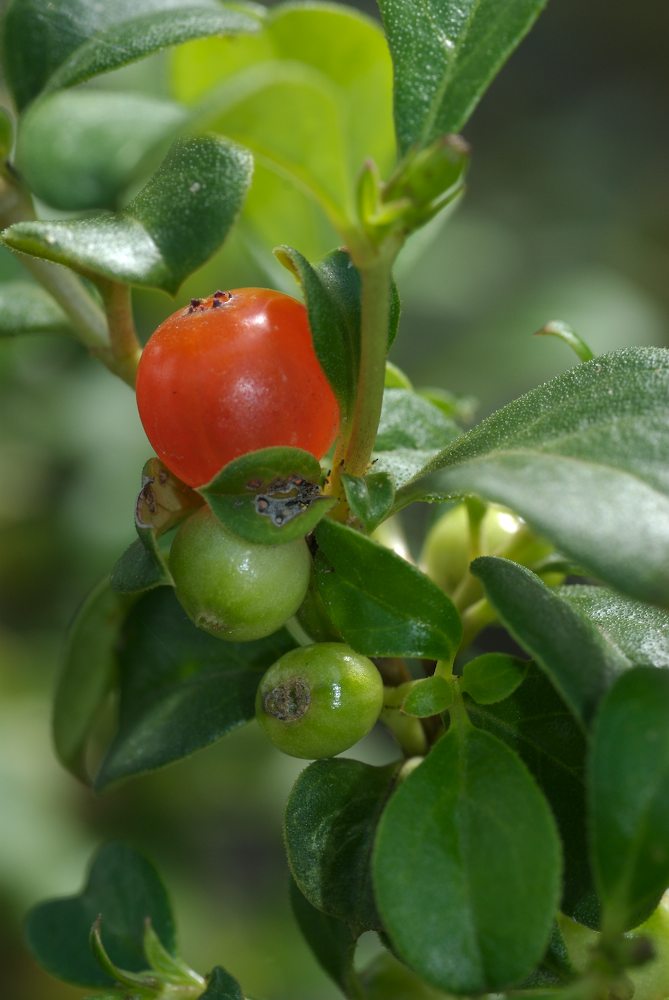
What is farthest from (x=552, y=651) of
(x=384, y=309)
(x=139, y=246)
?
(x=139, y=246)

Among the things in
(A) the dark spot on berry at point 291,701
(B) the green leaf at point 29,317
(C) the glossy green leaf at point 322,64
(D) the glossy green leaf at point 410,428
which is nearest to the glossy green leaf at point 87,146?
(C) the glossy green leaf at point 322,64

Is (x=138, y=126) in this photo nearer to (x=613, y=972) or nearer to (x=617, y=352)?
(x=617, y=352)

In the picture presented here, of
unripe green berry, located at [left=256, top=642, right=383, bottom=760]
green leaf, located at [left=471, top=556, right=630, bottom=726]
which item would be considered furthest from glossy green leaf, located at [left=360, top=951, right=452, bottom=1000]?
green leaf, located at [left=471, top=556, right=630, bottom=726]

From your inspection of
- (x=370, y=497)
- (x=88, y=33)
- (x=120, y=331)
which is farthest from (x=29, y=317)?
(x=370, y=497)

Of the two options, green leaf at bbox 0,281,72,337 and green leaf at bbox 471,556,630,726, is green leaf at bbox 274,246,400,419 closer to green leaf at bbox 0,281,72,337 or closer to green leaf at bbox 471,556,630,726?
green leaf at bbox 471,556,630,726

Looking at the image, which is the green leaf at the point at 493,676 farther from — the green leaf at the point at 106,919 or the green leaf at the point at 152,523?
the green leaf at the point at 106,919
